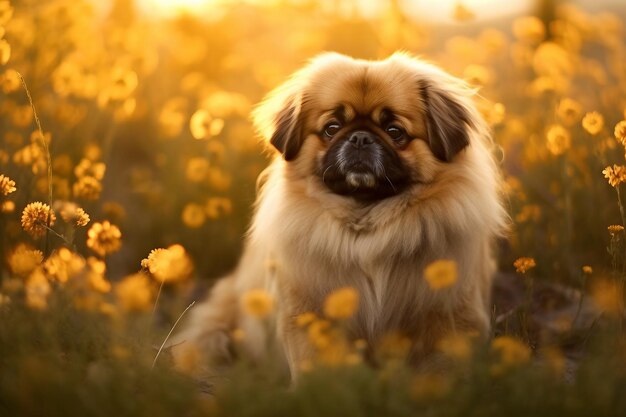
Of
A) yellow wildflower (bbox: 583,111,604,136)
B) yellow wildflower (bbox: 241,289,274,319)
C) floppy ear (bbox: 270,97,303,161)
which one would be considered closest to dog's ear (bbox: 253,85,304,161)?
floppy ear (bbox: 270,97,303,161)

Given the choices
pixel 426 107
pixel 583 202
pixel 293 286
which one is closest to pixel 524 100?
pixel 583 202

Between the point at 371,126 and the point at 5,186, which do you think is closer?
the point at 5,186

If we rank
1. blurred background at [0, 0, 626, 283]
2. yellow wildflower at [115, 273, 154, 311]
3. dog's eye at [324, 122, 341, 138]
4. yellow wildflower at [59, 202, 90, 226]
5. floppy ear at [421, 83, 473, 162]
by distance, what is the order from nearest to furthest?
yellow wildflower at [115, 273, 154, 311], yellow wildflower at [59, 202, 90, 226], floppy ear at [421, 83, 473, 162], dog's eye at [324, 122, 341, 138], blurred background at [0, 0, 626, 283]

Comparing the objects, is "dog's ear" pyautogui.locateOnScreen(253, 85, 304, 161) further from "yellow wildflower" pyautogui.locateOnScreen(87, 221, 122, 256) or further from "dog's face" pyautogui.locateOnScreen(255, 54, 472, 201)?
"yellow wildflower" pyautogui.locateOnScreen(87, 221, 122, 256)

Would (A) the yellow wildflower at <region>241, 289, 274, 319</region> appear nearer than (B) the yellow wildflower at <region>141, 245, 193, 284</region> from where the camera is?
Yes

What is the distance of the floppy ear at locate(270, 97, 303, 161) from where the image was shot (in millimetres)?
2959

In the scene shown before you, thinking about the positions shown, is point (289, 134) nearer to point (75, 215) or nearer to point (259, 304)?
point (75, 215)

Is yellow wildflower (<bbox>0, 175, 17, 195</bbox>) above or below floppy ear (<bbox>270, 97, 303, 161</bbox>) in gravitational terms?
below

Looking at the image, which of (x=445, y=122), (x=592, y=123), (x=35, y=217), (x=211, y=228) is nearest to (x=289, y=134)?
(x=445, y=122)

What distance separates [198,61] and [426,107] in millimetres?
4122

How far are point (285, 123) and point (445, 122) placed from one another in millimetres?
703

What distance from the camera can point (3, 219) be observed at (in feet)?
10.2

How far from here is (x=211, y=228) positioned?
434cm

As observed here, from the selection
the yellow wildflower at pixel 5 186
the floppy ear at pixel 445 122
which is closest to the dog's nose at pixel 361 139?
the floppy ear at pixel 445 122
